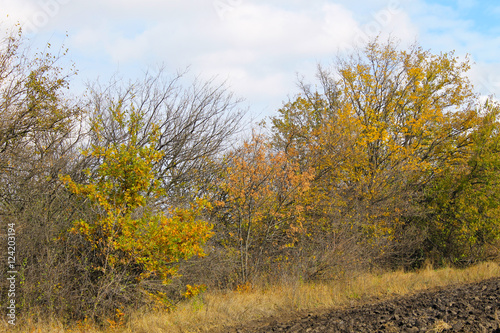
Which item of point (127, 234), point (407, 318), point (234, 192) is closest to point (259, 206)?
point (234, 192)

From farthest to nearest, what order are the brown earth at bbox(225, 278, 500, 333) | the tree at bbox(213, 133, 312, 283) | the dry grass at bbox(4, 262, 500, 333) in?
1. the tree at bbox(213, 133, 312, 283)
2. the dry grass at bbox(4, 262, 500, 333)
3. the brown earth at bbox(225, 278, 500, 333)

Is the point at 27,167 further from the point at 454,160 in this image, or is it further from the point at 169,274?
the point at 454,160

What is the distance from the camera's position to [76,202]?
8.16 meters

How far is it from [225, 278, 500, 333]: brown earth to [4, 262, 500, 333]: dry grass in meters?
0.44

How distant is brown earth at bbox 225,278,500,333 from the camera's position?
6.56 meters

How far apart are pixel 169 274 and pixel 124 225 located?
4.68ft

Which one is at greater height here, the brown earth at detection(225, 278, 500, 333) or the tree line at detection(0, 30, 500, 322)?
the tree line at detection(0, 30, 500, 322)

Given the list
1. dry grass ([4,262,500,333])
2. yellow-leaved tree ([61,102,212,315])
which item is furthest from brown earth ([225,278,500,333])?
yellow-leaved tree ([61,102,212,315])

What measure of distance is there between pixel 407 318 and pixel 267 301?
3.11 m

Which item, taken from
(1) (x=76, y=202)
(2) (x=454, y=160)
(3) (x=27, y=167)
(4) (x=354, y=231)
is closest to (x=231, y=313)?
(1) (x=76, y=202)

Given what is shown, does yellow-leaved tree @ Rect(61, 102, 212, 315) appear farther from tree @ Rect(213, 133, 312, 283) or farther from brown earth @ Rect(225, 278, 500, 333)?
tree @ Rect(213, 133, 312, 283)

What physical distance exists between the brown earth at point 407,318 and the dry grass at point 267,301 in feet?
1.46

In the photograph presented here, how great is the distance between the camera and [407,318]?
7.15 metres

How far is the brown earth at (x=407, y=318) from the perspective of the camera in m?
6.56
